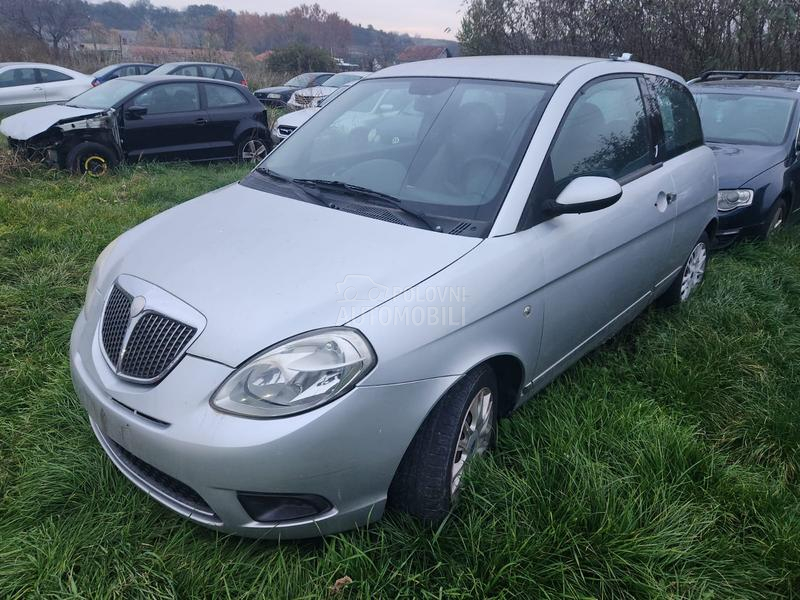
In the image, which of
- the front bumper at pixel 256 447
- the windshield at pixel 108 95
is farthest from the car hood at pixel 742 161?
the windshield at pixel 108 95

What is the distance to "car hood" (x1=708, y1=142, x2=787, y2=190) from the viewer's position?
16.5 ft

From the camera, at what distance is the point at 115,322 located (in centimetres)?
220

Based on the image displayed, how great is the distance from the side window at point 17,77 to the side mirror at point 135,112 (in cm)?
583

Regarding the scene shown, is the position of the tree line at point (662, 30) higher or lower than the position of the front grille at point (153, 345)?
higher

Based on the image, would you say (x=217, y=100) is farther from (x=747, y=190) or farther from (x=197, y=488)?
(x=197, y=488)

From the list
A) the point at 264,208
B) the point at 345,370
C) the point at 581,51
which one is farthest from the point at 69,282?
the point at 581,51

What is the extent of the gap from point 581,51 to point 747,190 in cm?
863

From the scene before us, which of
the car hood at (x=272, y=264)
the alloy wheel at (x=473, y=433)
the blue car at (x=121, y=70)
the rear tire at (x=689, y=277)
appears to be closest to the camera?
the car hood at (x=272, y=264)

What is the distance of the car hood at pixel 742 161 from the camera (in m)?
5.04

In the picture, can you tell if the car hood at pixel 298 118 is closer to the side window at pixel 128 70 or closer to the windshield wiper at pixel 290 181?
the windshield wiper at pixel 290 181

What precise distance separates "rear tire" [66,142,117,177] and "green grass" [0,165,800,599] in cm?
443

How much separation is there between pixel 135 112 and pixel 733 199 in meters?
6.80

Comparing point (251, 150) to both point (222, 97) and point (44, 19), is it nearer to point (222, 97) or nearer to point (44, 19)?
point (222, 97)

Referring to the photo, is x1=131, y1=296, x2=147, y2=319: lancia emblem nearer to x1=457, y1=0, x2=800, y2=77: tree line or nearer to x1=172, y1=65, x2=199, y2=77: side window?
x1=457, y1=0, x2=800, y2=77: tree line
